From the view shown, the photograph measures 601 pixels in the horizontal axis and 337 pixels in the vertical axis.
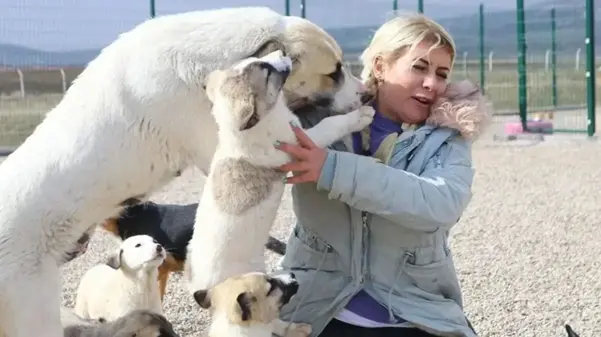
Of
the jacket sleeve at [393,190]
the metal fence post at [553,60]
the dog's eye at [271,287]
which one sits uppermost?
the jacket sleeve at [393,190]

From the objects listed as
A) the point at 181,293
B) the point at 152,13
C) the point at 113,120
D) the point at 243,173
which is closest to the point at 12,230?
the point at 113,120

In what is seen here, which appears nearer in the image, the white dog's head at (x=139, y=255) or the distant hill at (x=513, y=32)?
the white dog's head at (x=139, y=255)

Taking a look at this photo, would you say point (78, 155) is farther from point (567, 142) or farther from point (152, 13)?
point (567, 142)

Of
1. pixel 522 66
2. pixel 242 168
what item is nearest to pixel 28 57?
pixel 522 66

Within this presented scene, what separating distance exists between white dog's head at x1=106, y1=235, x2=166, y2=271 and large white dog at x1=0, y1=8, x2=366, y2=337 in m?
1.67

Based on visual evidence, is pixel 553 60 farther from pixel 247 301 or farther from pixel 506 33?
pixel 247 301

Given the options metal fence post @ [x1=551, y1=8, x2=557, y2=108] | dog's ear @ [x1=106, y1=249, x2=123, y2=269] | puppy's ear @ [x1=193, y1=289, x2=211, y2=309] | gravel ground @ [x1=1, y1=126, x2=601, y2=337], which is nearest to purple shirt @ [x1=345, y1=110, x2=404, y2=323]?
puppy's ear @ [x1=193, y1=289, x2=211, y2=309]

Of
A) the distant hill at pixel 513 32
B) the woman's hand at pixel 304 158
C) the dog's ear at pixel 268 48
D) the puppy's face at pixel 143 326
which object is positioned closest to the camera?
the dog's ear at pixel 268 48

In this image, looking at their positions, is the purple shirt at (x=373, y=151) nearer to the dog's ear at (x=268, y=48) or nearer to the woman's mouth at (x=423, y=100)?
the woman's mouth at (x=423, y=100)

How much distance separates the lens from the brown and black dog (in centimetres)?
517

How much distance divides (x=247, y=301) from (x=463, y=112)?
979mm

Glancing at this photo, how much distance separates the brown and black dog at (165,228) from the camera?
203 inches

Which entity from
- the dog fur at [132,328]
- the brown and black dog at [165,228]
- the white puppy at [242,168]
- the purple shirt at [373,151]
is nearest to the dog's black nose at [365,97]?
the purple shirt at [373,151]

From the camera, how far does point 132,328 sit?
387 centimetres
